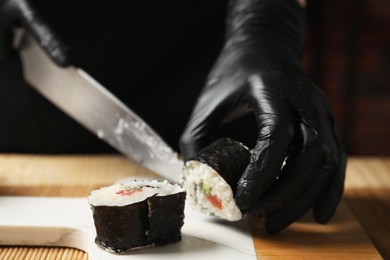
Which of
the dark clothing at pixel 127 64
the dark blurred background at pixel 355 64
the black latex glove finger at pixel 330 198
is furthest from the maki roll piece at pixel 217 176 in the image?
the dark blurred background at pixel 355 64

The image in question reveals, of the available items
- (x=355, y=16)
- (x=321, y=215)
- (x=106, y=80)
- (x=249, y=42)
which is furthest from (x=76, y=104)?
(x=355, y=16)

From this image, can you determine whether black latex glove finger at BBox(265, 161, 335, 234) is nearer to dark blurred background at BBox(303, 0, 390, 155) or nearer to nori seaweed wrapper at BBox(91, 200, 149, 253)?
nori seaweed wrapper at BBox(91, 200, 149, 253)

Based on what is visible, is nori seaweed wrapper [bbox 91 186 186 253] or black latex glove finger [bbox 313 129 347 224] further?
black latex glove finger [bbox 313 129 347 224]

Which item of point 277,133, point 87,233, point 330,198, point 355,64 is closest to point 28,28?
point 87,233

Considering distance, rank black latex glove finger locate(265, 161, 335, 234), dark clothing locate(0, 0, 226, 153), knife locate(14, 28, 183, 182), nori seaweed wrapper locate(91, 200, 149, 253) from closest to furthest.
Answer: nori seaweed wrapper locate(91, 200, 149, 253)
black latex glove finger locate(265, 161, 335, 234)
knife locate(14, 28, 183, 182)
dark clothing locate(0, 0, 226, 153)

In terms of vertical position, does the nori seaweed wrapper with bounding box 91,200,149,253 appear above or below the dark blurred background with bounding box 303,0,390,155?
above

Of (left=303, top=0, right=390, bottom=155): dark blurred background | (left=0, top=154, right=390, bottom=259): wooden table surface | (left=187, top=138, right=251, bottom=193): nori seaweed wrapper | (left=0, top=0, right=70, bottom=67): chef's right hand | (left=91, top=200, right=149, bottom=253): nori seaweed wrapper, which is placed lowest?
(left=303, top=0, right=390, bottom=155): dark blurred background

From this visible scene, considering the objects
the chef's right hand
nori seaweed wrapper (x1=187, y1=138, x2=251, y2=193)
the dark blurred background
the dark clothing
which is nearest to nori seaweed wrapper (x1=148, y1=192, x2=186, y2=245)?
nori seaweed wrapper (x1=187, y1=138, x2=251, y2=193)
